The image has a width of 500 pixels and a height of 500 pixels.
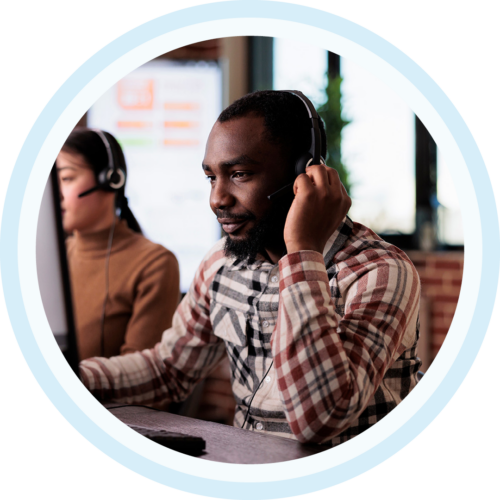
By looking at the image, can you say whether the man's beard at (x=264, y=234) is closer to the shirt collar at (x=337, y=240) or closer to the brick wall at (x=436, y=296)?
the shirt collar at (x=337, y=240)

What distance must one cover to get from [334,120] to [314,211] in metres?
1.56

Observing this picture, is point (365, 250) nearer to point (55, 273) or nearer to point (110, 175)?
point (55, 273)

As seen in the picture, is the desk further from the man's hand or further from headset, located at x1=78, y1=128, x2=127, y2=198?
headset, located at x1=78, y1=128, x2=127, y2=198

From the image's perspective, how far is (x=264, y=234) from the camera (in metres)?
0.96

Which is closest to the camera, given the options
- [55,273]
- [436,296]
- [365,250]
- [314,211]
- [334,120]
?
[55,273]

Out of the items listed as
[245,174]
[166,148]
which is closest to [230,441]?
[245,174]

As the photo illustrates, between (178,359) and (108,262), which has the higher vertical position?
(108,262)

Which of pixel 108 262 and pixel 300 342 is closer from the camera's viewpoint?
pixel 300 342

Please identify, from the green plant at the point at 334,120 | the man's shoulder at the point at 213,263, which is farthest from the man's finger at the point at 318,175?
the green plant at the point at 334,120

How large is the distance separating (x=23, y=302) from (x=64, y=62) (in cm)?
30

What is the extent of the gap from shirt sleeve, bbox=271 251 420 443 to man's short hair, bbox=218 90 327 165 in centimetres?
26

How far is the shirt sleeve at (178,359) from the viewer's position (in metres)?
1.02

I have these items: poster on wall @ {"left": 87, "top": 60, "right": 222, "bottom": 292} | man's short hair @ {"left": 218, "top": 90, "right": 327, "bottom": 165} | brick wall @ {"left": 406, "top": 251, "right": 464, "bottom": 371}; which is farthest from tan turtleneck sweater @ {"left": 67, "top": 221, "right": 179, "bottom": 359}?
brick wall @ {"left": 406, "top": 251, "right": 464, "bottom": 371}

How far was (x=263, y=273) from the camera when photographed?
1.02m
